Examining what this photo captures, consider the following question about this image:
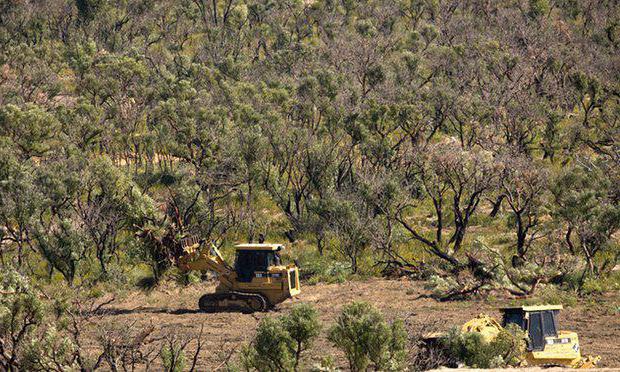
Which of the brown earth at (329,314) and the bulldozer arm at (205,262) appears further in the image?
the bulldozer arm at (205,262)

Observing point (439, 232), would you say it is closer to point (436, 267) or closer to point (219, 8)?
point (436, 267)

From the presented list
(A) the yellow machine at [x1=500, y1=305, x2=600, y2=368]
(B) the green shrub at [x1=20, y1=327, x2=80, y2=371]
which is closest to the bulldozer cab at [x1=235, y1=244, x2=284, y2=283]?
(A) the yellow machine at [x1=500, y1=305, x2=600, y2=368]

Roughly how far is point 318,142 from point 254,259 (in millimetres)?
17294

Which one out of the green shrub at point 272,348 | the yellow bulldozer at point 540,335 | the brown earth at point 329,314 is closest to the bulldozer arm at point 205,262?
the brown earth at point 329,314

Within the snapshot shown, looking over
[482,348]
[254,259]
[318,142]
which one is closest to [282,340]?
[482,348]

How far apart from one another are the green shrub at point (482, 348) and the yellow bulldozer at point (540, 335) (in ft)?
3.04

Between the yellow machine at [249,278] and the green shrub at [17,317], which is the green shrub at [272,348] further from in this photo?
the yellow machine at [249,278]

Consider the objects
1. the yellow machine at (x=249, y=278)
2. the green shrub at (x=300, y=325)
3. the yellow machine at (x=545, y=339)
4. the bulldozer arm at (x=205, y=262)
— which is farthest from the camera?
the bulldozer arm at (x=205, y=262)

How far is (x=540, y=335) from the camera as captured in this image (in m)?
24.3

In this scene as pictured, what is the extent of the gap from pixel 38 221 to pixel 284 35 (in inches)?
1575

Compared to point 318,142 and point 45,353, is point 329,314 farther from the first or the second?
point 318,142

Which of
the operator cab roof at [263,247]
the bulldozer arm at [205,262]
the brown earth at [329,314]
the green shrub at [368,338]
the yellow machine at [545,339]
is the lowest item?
the brown earth at [329,314]

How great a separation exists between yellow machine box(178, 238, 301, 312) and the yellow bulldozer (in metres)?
11.2

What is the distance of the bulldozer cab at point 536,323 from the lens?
24219 mm
